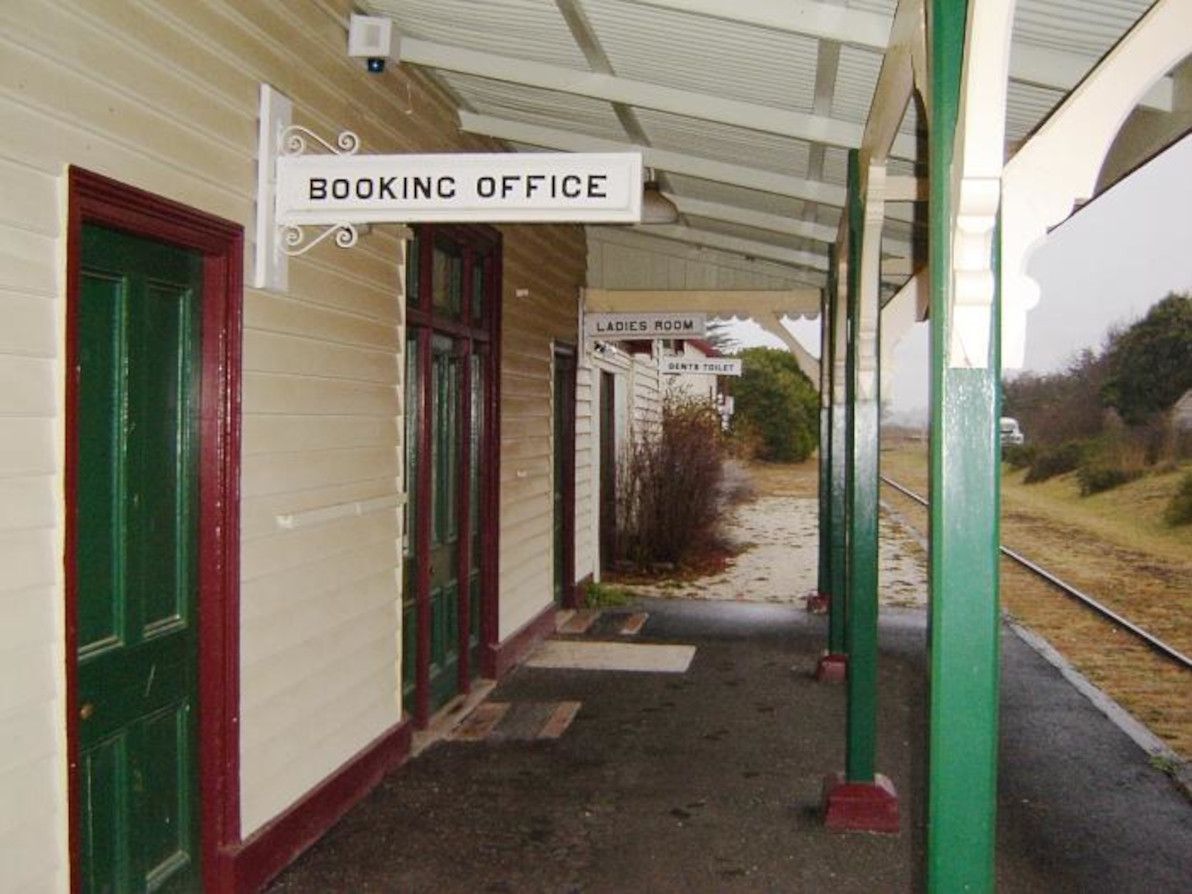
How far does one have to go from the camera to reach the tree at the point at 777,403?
4075 centimetres

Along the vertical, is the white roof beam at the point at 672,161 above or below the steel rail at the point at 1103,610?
above

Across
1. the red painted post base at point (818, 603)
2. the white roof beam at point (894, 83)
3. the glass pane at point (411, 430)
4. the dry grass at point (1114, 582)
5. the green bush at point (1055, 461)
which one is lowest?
the dry grass at point (1114, 582)

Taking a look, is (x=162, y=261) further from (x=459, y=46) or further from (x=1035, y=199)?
(x=1035, y=199)

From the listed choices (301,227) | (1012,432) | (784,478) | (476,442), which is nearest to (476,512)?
(476,442)

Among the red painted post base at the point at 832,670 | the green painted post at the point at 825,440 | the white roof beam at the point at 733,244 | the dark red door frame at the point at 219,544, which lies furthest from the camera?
the white roof beam at the point at 733,244

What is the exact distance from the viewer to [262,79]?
4320mm

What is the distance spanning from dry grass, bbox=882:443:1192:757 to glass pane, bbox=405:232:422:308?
196 inches

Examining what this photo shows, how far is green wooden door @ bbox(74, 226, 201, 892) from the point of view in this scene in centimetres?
341

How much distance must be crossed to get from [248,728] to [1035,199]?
3.23 m

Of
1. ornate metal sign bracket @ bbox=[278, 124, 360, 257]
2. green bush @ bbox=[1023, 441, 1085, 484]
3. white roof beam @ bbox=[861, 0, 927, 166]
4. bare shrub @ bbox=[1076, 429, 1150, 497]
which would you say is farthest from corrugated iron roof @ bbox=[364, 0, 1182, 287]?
green bush @ bbox=[1023, 441, 1085, 484]

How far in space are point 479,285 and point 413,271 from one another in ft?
4.57

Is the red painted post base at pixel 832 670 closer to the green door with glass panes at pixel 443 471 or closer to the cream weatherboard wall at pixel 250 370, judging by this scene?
the green door with glass panes at pixel 443 471

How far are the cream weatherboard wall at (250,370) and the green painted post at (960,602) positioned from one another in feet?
7.15

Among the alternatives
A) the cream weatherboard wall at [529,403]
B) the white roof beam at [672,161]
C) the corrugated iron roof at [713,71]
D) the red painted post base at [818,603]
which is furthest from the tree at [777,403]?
the corrugated iron roof at [713,71]
